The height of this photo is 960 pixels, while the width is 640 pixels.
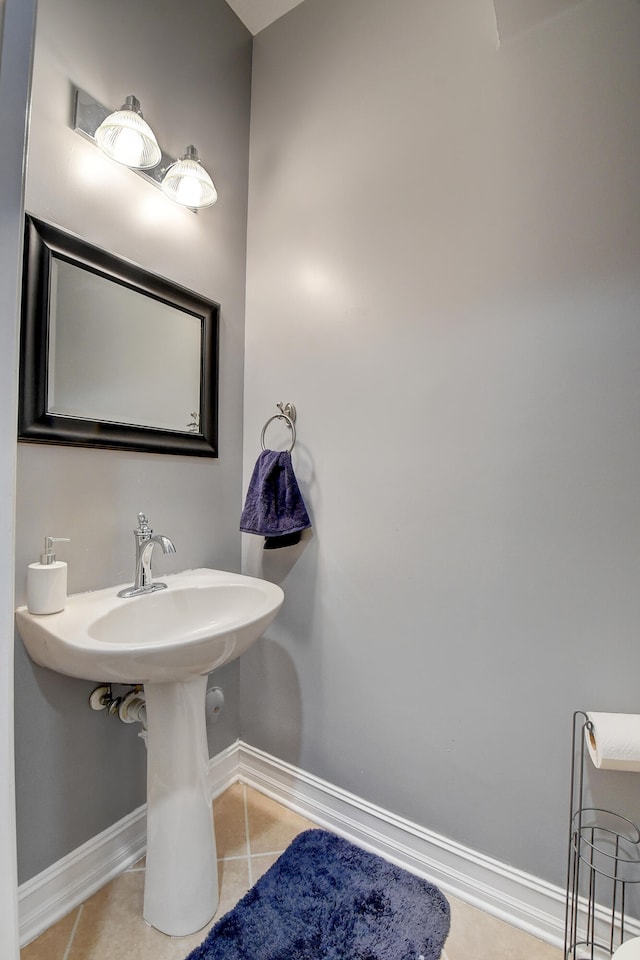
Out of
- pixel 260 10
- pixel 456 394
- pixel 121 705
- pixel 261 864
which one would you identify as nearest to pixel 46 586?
pixel 121 705

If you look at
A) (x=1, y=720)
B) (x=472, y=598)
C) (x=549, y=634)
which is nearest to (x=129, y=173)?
(x=1, y=720)

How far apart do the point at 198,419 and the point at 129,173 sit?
0.72 metres

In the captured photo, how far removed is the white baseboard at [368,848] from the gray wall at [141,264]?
6cm

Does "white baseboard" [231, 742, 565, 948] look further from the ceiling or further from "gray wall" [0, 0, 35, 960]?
the ceiling

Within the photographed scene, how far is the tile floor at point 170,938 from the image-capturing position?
0.97 m

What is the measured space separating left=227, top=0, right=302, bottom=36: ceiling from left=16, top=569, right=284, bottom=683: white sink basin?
2.04 metres

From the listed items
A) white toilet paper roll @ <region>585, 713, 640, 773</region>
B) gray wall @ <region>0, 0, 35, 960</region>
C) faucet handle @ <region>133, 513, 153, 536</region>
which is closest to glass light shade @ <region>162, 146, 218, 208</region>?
gray wall @ <region>0, 0, 35, 960</region>

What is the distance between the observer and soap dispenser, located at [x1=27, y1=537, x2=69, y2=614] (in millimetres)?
936

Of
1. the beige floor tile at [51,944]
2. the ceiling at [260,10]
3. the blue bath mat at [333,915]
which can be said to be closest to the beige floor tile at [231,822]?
the blue bath mat at [333,915]

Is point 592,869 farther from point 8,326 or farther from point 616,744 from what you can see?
point 8,326

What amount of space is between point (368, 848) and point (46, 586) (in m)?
1.21

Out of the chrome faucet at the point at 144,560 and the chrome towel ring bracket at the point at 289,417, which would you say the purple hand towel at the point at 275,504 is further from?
the chrome faucet at the point at 144,560

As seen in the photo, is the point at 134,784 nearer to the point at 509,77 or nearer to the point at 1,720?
the point at 1,720

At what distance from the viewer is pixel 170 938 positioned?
1.00 meters
